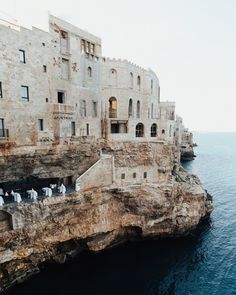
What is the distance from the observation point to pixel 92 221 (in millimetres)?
28891

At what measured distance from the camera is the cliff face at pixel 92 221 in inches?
960

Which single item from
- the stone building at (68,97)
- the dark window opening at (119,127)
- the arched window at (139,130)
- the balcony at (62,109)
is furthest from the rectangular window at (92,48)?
the arched window at (139,130)

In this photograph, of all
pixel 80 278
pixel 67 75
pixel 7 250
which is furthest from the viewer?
pixel 67 75

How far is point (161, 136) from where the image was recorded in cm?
3756

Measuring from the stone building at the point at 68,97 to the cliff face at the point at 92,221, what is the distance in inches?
123

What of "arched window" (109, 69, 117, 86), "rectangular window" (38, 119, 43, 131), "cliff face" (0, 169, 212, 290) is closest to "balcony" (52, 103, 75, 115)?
"rectangular window" (38, 119, 43, 131)

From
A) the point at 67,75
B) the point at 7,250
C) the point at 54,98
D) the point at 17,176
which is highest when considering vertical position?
the point at 67,75

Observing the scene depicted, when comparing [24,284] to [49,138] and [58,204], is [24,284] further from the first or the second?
[49,138]

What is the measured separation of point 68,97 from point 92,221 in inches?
595

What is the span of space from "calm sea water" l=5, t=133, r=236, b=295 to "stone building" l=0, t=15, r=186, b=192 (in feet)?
30.3

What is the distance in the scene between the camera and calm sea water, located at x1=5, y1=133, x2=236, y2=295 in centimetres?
2412

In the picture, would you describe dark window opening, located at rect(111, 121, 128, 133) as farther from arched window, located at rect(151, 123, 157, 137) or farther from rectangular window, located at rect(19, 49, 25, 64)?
rectangular window, located at rect(19, 49, 25, 64)

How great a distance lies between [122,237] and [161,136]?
15624 millimetres

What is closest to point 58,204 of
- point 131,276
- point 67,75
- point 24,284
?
point 24,284
